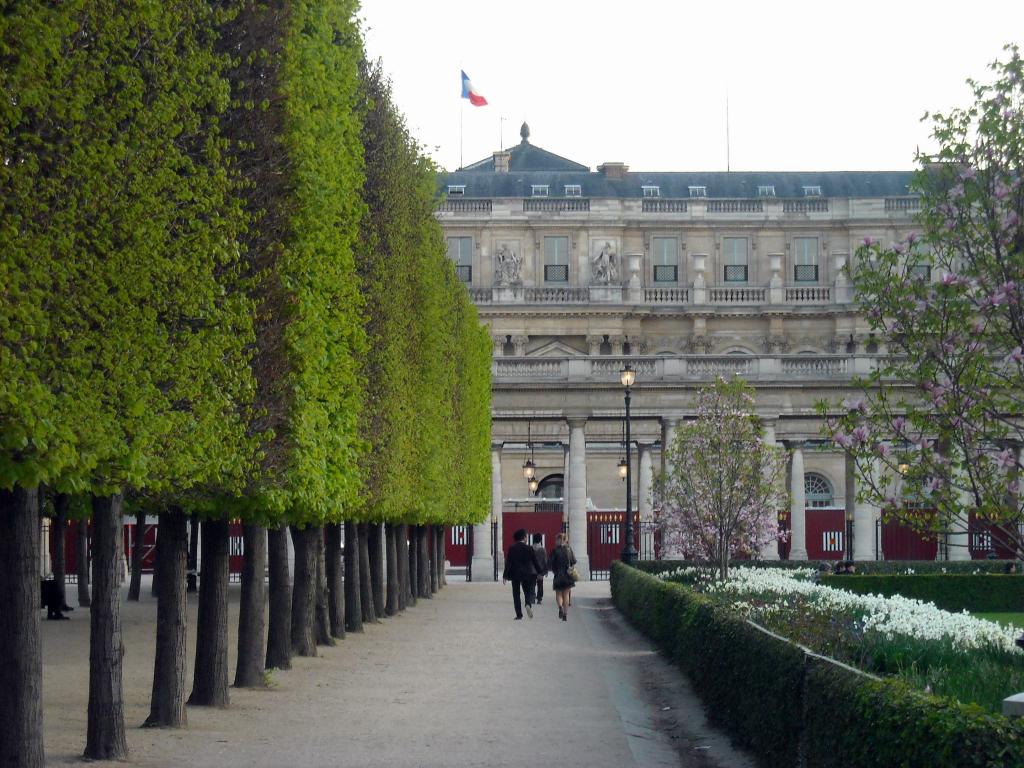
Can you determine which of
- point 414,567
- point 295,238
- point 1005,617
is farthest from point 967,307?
point 414,567

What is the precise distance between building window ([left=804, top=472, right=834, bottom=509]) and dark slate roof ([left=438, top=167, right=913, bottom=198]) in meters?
15.6

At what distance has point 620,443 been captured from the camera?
262 ft

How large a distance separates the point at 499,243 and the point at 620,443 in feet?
40.5

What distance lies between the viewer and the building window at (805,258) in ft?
279

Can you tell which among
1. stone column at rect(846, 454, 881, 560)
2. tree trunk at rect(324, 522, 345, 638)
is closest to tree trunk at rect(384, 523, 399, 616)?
tree trunk at rect(324, 522, 345, 638)

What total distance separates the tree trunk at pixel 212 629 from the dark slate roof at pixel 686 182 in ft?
226

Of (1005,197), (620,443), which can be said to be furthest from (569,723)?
(620,443)

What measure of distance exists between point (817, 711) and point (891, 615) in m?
9.95

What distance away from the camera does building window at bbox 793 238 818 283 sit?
279 feet

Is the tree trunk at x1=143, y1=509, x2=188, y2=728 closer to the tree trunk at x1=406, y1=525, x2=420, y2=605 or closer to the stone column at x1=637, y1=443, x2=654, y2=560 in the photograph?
the tree trunk at x1=406, y1=525, x2=420, y2=605

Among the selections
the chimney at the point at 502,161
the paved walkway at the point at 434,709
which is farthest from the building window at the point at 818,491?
the paved walkway at the point at 434,709

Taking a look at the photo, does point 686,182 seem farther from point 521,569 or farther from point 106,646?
point 106,646

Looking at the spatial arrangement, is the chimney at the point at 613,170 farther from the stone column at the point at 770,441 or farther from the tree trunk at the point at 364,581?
the tree trunk at the point at 364,581

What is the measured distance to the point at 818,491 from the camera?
80812 mm
